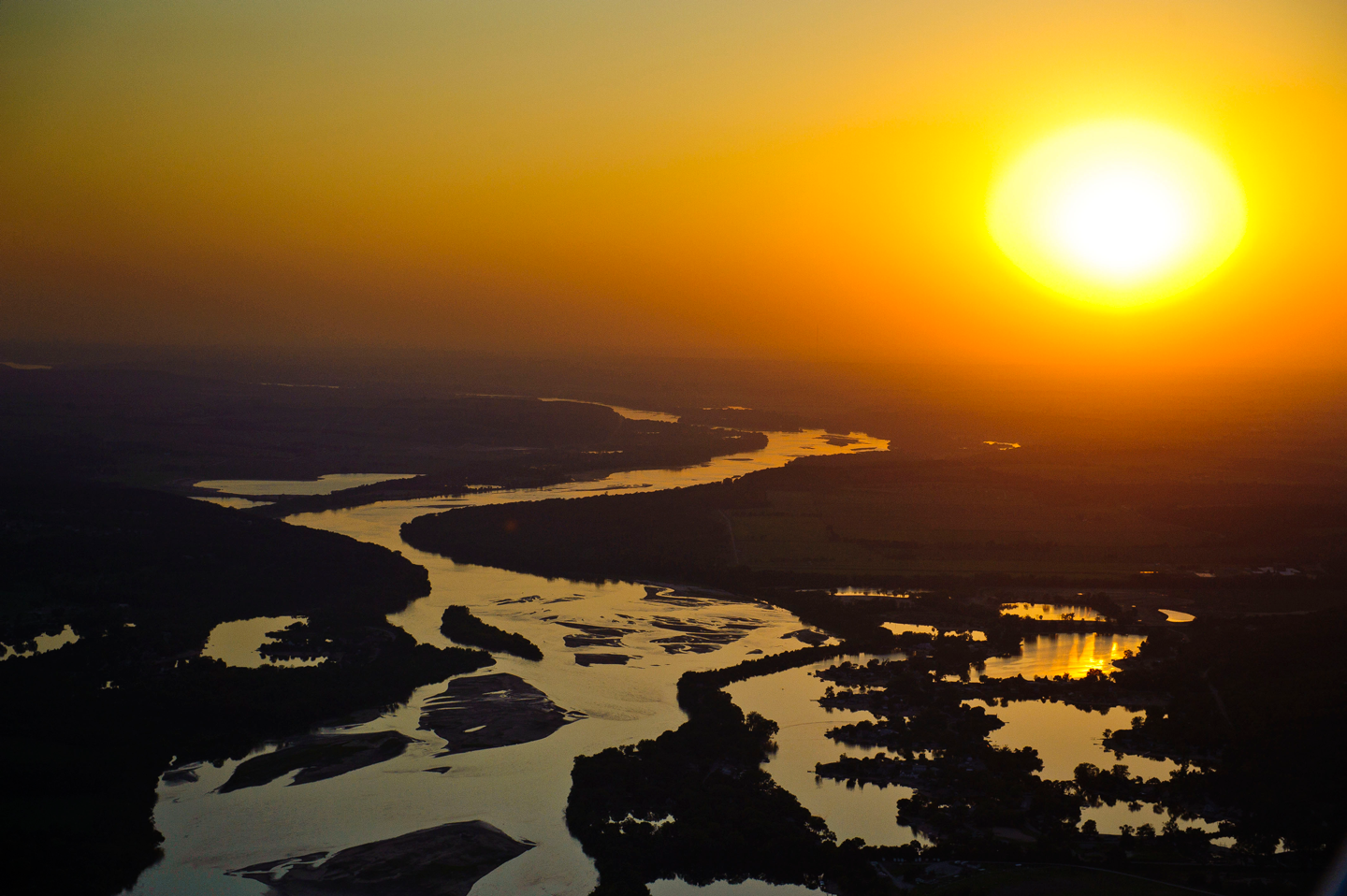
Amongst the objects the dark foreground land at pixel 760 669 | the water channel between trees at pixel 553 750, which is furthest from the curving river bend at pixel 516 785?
the dark foreground land at pixel 760 669

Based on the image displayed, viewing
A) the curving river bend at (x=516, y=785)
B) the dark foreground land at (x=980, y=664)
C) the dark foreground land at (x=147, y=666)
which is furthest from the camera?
the dark foreground land at (x=147, y=666)

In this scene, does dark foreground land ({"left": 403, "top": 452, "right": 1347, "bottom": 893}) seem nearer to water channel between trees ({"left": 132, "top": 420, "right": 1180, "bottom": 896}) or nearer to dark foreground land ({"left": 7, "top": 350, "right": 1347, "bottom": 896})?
dark foreground land ({"left": 7, "top": 350, "right": 1347, "bottom": 896})

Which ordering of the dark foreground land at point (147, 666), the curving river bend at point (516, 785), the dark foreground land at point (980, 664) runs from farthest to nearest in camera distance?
1. the dark foreground land at point (147, 666)
2. the dark foreground land at point (980, 664)
3. the curving river bend at point (516, 785)

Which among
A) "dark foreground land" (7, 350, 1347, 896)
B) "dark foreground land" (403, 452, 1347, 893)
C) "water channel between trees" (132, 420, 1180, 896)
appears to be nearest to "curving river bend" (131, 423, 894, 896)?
"water channel between trees" (132, 420, 1180, 896)

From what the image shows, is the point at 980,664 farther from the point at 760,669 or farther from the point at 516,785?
the point at 516,785

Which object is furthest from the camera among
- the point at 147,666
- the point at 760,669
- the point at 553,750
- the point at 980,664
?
the point at 980,664

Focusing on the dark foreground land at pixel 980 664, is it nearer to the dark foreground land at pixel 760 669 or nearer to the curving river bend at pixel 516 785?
the dark foreground land at pixel 760 669

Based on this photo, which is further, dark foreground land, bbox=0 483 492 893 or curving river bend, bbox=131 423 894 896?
dark foreground land, bbox=0 483 492 893

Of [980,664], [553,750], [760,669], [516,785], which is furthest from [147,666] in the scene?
[980,664]

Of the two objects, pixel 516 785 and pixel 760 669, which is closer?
pixel 516 785
